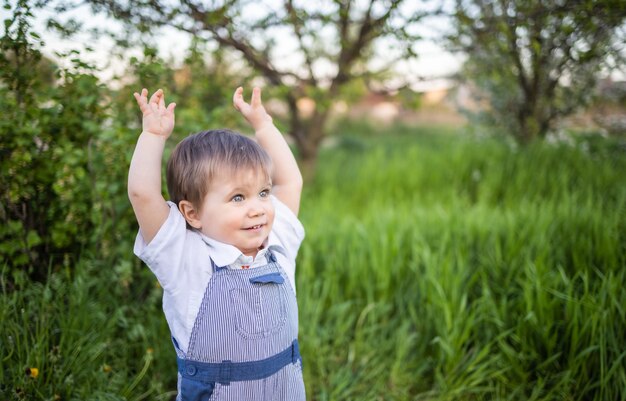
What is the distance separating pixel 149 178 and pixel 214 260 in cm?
30

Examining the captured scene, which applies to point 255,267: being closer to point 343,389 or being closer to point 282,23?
point 343,389

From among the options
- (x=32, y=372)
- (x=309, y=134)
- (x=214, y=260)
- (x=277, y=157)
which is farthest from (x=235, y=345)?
(x=309, y=134)

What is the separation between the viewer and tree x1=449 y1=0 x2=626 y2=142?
246 centimetres

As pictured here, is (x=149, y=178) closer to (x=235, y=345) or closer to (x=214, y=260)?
(x=214, y=260)

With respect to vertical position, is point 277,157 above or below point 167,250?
above

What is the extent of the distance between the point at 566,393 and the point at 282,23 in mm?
2393

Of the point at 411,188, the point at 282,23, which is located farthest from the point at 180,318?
the point at 411,188

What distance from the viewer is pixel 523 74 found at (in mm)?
4402

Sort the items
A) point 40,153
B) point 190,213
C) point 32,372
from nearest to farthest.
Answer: point 190,213 < point 32,372 < point 40,153

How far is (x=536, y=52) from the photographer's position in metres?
2.64

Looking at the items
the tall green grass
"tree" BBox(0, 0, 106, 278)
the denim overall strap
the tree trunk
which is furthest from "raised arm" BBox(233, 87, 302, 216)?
the tree trunk

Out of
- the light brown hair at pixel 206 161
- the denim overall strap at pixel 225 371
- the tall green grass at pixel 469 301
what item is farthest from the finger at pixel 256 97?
the tall green grass at pixel 469 301

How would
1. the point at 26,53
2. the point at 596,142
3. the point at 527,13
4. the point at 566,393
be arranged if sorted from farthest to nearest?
the point at 596,142
the point at 527,13
the point at 566,393
the point at 26,53

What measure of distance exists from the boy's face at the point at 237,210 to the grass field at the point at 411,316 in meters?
0.81
